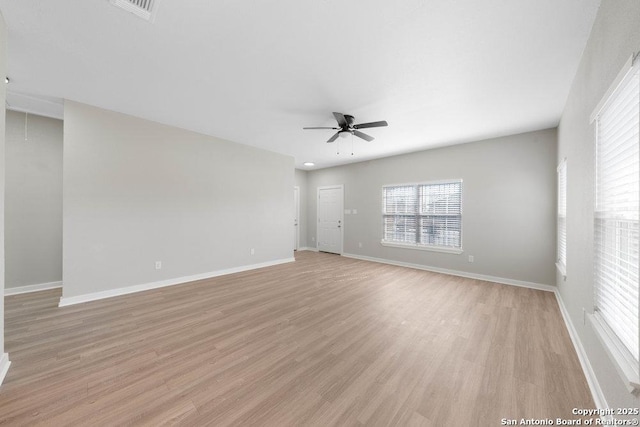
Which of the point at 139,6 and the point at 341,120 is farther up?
the point at 139,6

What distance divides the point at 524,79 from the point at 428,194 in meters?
2.98

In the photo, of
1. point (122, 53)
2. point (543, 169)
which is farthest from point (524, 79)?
point (122, 53)

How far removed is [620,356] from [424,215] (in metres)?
4.25

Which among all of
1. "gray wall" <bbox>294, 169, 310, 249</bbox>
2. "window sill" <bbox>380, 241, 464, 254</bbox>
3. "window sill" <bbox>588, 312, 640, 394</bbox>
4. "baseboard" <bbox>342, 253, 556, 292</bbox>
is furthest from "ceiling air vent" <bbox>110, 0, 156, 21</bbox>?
"gray wall" <bbox>294, 169, 310, 249</bbox>

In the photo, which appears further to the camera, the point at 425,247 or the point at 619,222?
the point at 425,247

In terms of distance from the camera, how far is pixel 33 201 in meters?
3.66

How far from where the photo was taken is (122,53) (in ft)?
7.05

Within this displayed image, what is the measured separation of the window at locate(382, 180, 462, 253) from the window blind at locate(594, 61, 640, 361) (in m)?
3.30

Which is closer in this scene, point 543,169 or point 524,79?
point 524,79

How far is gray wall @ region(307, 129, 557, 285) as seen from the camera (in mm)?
3889

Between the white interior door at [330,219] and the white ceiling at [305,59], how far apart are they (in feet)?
11.7

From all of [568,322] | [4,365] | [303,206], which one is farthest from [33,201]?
[568,322]

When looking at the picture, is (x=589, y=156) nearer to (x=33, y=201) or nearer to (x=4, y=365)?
(x=4, y=365)

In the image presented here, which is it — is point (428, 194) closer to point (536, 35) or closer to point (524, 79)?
point (524, 79)
